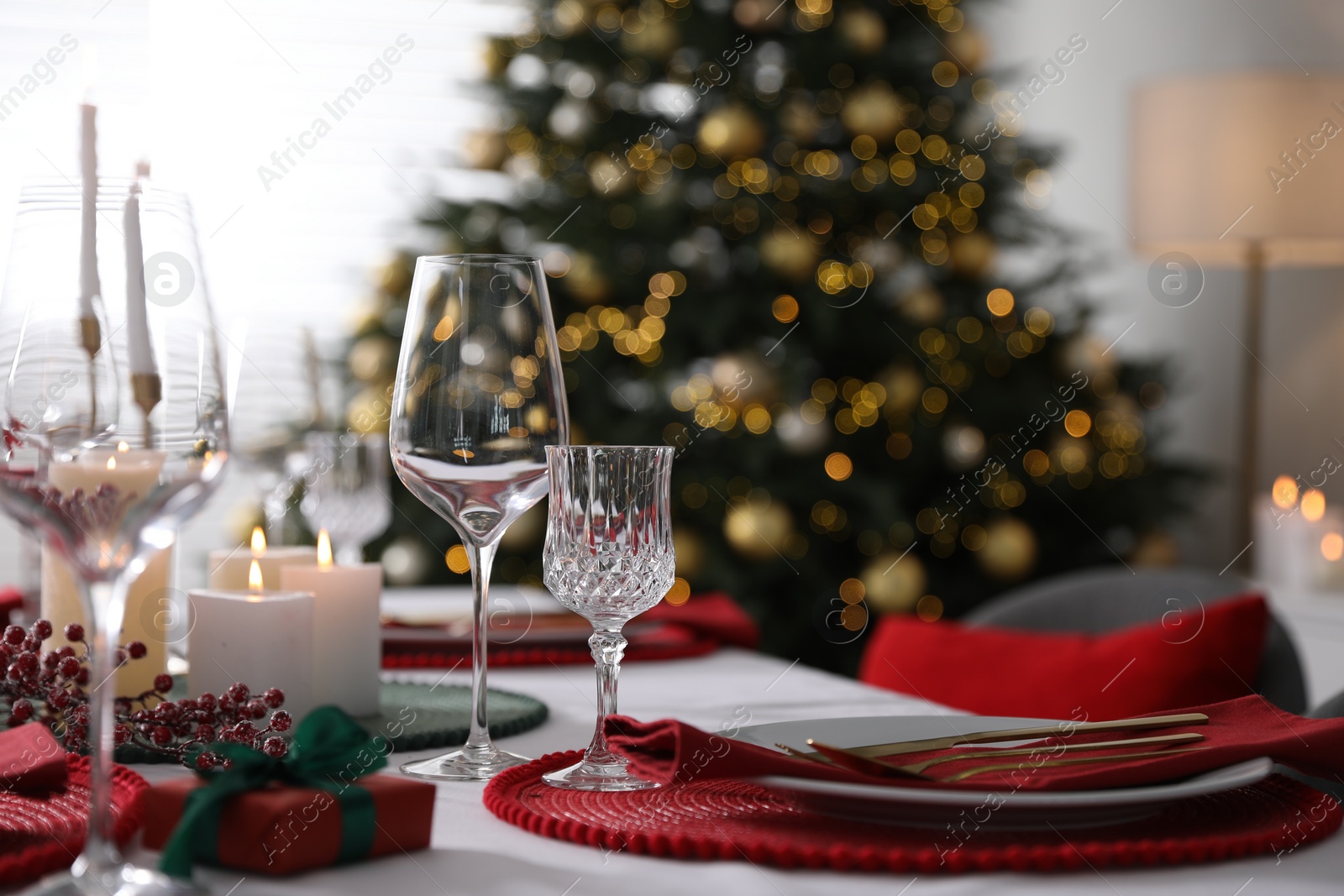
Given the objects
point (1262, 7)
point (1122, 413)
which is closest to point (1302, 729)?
point (1122, 413)

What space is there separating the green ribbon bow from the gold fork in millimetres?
195

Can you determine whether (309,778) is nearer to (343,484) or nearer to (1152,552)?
(343,484)

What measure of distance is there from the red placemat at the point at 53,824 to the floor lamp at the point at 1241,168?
261 cm

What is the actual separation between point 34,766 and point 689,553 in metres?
1.99

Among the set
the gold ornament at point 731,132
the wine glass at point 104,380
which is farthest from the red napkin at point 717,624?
the gold ornament at point 731,132

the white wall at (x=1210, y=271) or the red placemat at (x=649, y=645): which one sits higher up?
the white wall at (x=1210, y=271)

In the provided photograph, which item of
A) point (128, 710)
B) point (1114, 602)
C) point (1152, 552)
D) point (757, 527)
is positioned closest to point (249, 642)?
point (128, 710)

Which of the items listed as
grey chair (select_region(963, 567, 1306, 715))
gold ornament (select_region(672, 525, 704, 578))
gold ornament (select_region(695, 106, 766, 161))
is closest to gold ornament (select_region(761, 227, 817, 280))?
gold ornament (select_region(695, 106, 766, 161))

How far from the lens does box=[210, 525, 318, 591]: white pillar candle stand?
36.4 inches

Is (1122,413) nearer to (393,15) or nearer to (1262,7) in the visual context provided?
(1262,7)

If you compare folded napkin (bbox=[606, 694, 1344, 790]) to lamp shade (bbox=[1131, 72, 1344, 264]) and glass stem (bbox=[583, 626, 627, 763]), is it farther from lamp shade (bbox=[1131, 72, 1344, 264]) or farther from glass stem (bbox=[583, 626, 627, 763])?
lamp shade (bbox=[1131, 72, 1344, 264])

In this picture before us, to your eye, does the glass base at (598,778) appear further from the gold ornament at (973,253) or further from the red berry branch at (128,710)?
the gold ornament at (973,253)

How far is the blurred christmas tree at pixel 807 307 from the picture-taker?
2615 millimetres

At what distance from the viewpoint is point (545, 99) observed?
2.75 meters
